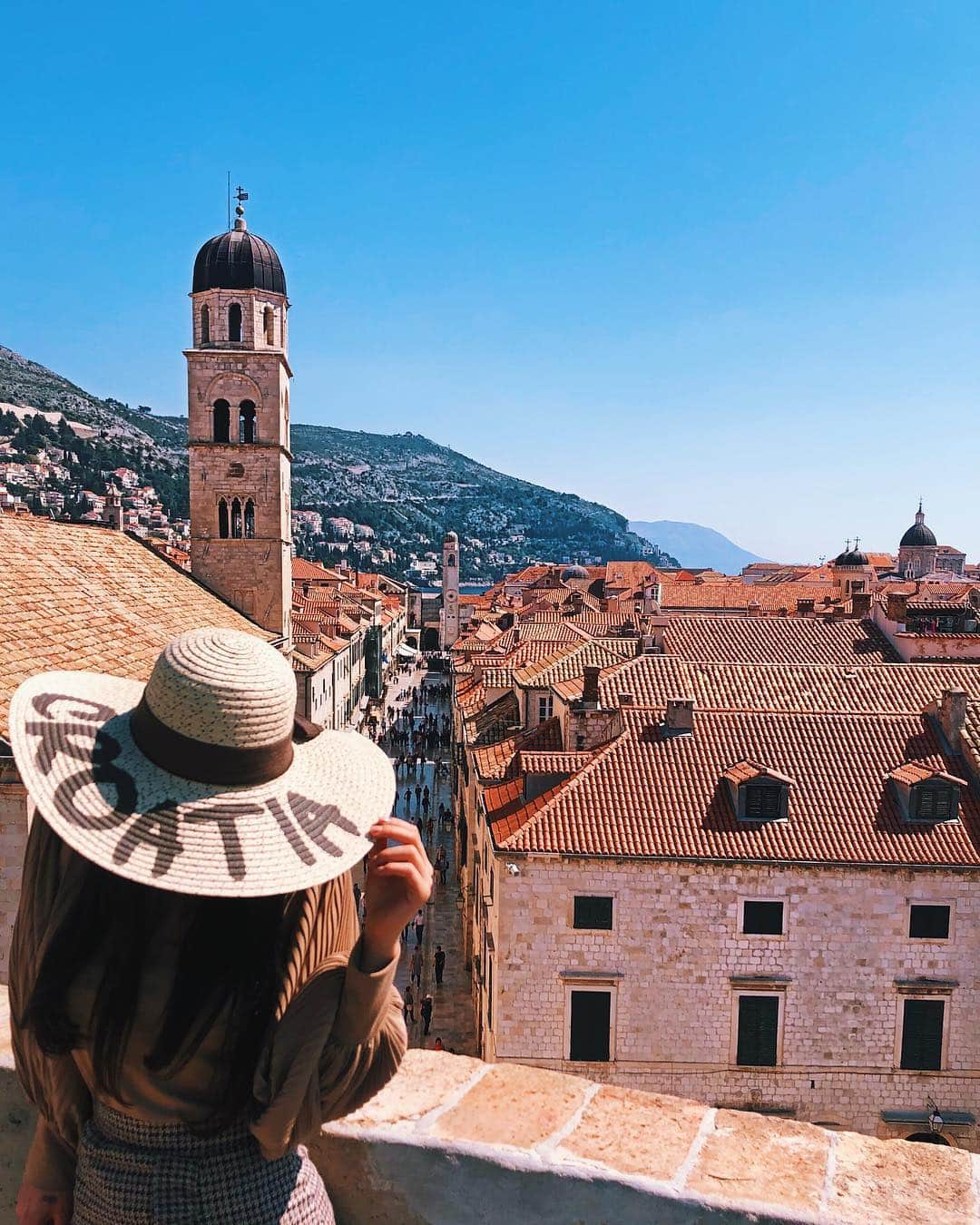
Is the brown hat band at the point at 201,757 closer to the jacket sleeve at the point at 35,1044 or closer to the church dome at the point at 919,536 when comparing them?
the jacket sleeve at the point at 35,1044

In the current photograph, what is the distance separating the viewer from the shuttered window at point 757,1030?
15164mm

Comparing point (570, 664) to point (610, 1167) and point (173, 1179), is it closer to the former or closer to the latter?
point (610, 1167)

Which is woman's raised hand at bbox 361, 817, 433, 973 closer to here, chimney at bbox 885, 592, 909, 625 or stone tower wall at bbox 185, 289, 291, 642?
stone tower wall at bbox 185, 289, 291, 642

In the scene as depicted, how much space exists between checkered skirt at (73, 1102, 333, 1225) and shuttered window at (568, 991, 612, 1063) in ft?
46.1

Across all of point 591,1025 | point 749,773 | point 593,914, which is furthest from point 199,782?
point 749,773

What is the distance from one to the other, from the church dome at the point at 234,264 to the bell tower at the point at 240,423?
0.09ft

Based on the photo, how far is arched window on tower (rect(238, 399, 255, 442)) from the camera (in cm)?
→ 2978

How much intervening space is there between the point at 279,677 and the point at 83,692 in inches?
21.1

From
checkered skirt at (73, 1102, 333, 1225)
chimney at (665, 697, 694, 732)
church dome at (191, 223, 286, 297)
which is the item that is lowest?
chimney at (665, 697, 694, 732)

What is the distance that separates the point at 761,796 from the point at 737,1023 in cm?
368

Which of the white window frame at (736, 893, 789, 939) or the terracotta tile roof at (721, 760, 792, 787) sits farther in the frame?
the terracotta tile roof at (721, 760, 792, 787)

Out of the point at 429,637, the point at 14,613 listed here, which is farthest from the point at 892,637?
the point at 429,637

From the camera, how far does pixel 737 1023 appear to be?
15164 millimetres

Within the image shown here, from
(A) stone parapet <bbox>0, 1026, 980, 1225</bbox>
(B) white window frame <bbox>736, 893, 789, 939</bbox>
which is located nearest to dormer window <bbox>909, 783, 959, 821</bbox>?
(B) white window frame <bbox>736, 893, 789, 939</bbox>
